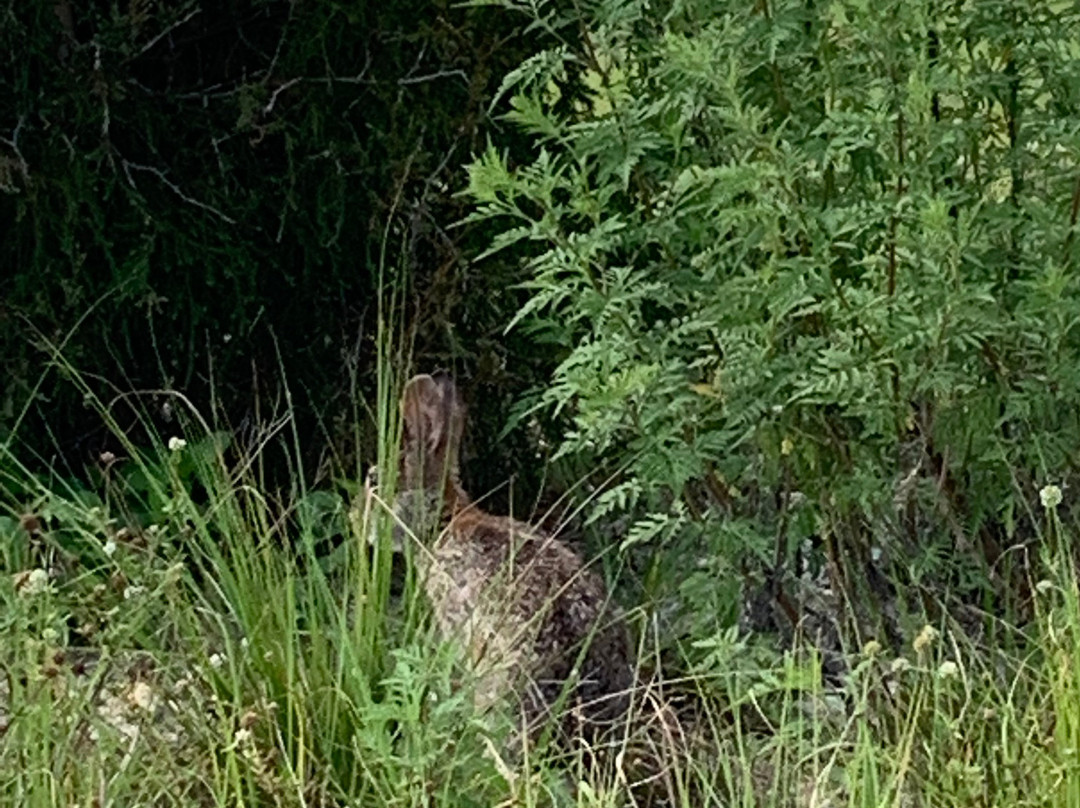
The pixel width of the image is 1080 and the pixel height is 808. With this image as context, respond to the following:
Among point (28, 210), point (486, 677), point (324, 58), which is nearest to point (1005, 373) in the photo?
point (486, 677)

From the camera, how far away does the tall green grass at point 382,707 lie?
346cm

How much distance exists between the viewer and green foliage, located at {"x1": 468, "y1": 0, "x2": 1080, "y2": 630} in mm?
3734

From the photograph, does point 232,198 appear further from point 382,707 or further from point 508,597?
point 382,707

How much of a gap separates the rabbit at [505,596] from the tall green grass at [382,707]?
0.24 feet

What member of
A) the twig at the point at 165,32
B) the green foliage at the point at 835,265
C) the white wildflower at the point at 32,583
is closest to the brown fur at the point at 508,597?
the green foliage at the point at 835,265

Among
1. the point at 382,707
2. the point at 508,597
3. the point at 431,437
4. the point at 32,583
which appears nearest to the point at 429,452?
the point at 431,437

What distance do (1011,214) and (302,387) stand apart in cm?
216

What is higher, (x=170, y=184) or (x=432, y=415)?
(x=170, y=184)

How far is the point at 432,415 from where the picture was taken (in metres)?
4.67

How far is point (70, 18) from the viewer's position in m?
5.27

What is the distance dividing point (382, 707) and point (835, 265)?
4.06 feet

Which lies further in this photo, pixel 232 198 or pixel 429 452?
pixel 232 198

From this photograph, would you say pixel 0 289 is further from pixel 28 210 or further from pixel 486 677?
pixel 486 677

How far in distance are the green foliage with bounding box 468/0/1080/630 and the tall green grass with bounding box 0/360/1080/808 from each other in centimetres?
25
